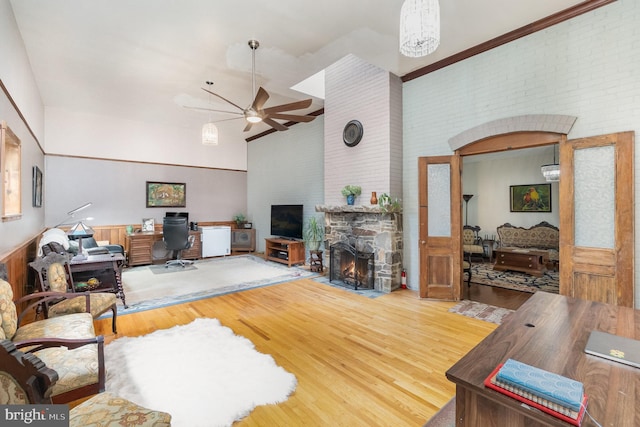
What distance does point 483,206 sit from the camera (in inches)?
324

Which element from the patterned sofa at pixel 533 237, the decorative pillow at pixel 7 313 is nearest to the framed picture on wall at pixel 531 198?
the patterned sofa at pixel 533 237

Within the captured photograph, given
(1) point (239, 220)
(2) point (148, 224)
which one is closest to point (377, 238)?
(1) point (239, 220)

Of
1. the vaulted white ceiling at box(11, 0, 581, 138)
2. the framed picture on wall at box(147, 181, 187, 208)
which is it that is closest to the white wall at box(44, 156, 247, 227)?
the framed picture on wall at box(147, 181, 187, 208)

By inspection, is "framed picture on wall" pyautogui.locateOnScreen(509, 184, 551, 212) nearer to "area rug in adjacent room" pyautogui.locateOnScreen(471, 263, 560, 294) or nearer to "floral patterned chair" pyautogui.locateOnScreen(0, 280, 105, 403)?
"area rug in adjacent room" pyautogui.locateOnScreen(471, 263, 560, 294)

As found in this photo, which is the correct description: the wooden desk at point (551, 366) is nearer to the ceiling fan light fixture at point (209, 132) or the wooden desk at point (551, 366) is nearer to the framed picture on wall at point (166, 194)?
the ceiling fan light fixture at point (209, 132)

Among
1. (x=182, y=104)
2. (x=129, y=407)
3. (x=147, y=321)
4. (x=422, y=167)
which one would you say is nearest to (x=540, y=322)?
(x=129, y=407)

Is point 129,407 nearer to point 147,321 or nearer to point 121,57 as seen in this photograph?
point 147,321

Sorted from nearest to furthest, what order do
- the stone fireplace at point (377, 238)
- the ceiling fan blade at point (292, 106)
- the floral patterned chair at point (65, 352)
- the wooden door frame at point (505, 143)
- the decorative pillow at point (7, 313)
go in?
the floral patterned chair at point (65, 352), the decorative pillow at point (7, 313), the wooden door frame at point (505, 143), the ceiling fan blade at point (292, 106), the stone fireplace at point (377, 238)

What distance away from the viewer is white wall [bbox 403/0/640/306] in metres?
2.91

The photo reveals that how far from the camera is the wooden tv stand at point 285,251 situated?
6.48 metres

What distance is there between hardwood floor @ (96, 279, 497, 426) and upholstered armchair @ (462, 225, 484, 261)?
3191mm

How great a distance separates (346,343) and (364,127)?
3.47m

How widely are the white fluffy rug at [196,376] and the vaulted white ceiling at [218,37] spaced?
3.51m

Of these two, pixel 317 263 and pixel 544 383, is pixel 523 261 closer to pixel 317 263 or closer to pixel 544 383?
pixel 317 263
